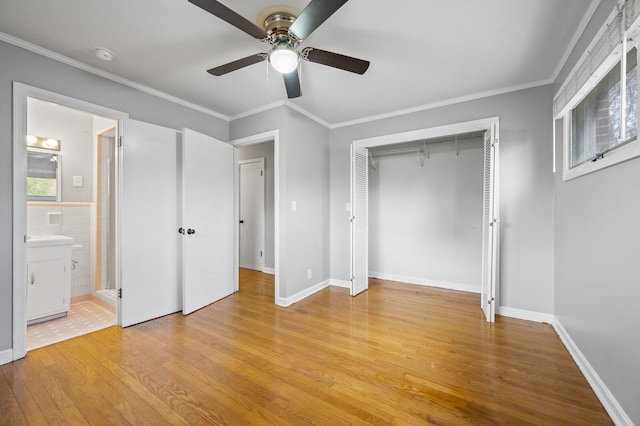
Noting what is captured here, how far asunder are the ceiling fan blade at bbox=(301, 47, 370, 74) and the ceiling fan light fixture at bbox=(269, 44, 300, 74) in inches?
4.6

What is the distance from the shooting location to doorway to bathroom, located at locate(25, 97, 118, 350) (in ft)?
8.80

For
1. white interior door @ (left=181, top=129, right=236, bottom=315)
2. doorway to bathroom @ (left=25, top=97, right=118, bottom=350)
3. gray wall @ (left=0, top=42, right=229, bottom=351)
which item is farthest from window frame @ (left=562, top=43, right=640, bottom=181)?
doorway to bathroom @ (left=25, top=97, right=118, bottom=350)

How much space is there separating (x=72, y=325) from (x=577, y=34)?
5.10 m

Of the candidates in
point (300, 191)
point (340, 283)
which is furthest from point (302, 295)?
point (300, 191)

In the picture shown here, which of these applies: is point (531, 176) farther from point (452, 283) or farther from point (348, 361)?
point (348, 361)

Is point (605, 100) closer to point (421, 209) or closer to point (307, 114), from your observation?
point (421, 209)

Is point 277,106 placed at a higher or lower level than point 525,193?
higher

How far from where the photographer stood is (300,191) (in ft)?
11.2

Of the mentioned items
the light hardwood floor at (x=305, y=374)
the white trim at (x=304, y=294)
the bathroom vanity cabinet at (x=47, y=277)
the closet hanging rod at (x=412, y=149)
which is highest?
the closet hanging rod at (x=412, y=149)

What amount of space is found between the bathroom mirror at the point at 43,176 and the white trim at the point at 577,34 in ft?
17.4

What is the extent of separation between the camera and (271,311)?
302 centimetres

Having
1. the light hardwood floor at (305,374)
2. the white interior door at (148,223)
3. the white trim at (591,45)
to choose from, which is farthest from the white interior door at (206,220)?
the white trim at (591,45)

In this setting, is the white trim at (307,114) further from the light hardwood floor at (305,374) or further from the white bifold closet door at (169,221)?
the light hardwood floor at (305,374)

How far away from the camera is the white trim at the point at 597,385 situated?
54.6 inches
